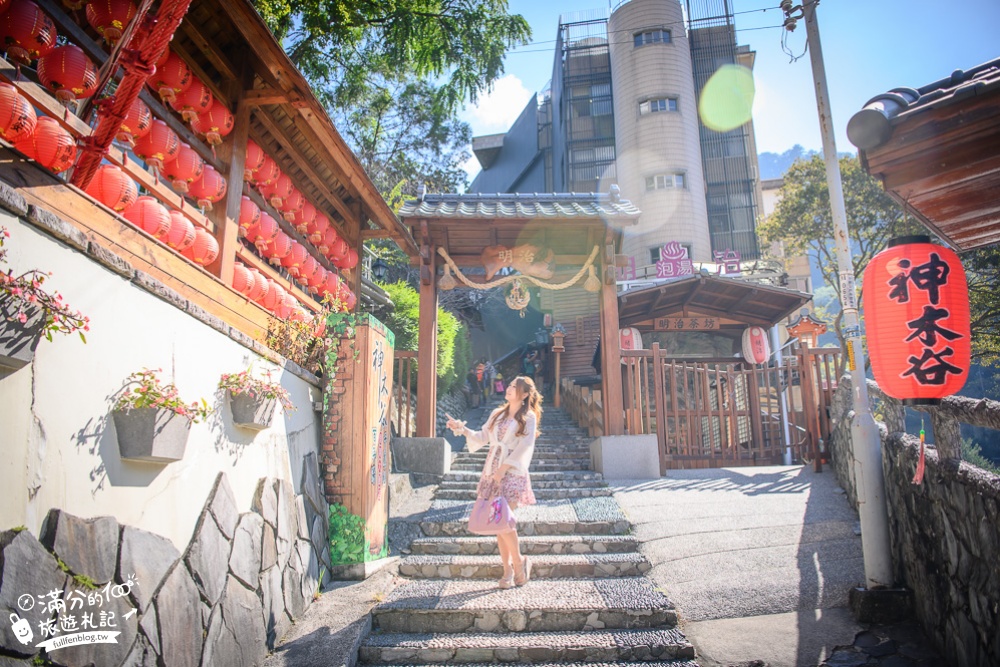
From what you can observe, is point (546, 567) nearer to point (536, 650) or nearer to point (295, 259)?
point (536, 650)

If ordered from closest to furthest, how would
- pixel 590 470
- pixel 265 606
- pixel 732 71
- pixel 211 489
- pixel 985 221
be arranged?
pixel 211 489, pixel 265 606, pixel 985 221, pixel 590 470, pixel 732 71

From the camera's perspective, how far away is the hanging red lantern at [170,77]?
5.74 m

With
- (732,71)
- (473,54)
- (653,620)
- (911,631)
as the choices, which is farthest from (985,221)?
(732,71)

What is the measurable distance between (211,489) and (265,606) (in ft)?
3.49

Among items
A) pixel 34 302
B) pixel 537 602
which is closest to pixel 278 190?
pixel 34 302

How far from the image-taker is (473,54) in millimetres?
12008

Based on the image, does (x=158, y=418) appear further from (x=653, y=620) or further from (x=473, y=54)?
(x=473, y=54)

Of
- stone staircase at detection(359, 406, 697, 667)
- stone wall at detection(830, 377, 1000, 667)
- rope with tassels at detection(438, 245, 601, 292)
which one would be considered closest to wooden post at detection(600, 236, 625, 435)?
rope with tassels at detection(438, 245, 601, 292)

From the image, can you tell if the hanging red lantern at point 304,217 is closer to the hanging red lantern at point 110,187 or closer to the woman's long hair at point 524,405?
the hanging red lantern at point 110,187

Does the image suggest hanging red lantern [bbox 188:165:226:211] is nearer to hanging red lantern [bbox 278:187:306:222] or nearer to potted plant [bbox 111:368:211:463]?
hanging red lantern [bbox 278:187:306:222]

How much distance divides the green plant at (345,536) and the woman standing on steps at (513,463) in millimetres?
1304

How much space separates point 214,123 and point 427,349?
5101 mm

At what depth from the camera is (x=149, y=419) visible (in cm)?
329

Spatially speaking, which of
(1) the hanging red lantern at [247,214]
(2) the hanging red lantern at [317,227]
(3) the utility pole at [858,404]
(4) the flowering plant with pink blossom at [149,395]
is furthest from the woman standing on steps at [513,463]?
(2) the hanging red lantern at [317,227]
